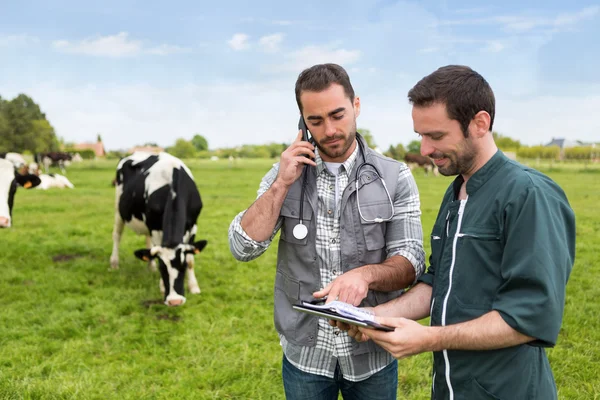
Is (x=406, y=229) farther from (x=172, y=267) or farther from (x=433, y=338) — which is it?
(x=172, y=267)

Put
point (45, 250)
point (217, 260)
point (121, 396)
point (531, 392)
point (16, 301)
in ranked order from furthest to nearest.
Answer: point (45, 250) < point (217, 260) < point (16, 301) < point (121, 396) < point (531, 392)

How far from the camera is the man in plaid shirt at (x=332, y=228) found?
7.23 feet

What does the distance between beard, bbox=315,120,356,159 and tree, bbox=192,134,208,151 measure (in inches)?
5194

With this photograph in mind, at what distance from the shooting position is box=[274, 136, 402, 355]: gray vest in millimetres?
2230

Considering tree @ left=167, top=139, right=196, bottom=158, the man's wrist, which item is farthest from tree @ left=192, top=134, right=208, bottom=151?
the man's wrist

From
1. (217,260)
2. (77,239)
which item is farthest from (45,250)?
(217,260)

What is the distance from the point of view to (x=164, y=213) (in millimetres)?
6863

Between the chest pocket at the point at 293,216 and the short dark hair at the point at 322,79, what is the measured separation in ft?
1.58

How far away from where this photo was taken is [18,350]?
16.5 feet

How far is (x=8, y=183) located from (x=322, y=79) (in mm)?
7428

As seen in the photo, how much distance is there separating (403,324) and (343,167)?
0.89 metres

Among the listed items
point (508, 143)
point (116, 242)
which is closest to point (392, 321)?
point (116, 242)

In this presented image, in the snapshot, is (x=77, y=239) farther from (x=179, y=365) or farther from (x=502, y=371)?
(x=502, y=371)

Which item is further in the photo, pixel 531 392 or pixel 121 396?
pixel 121 396
